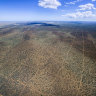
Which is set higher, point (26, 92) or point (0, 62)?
point (0, 62)

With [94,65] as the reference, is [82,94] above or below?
below

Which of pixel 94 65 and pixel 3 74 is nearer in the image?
pixel 3 74

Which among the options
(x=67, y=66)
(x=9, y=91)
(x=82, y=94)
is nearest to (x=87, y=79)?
(x=82, y=94)

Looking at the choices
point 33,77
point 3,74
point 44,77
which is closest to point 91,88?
point 44,77

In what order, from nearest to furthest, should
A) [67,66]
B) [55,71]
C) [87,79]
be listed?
1. [87,79]
2. [55,71]
3. [67,66]

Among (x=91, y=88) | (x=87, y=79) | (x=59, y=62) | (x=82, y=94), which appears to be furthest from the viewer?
(x=59, y=62)

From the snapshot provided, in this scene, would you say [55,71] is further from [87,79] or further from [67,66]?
[87,79]

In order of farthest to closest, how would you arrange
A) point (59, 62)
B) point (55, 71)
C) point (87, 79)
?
point (59, 62) < point (55, 71) < point (87, 79)

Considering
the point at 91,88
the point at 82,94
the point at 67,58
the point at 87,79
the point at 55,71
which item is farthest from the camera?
the point at 67,58

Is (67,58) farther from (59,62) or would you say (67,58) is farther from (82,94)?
(82,94)
